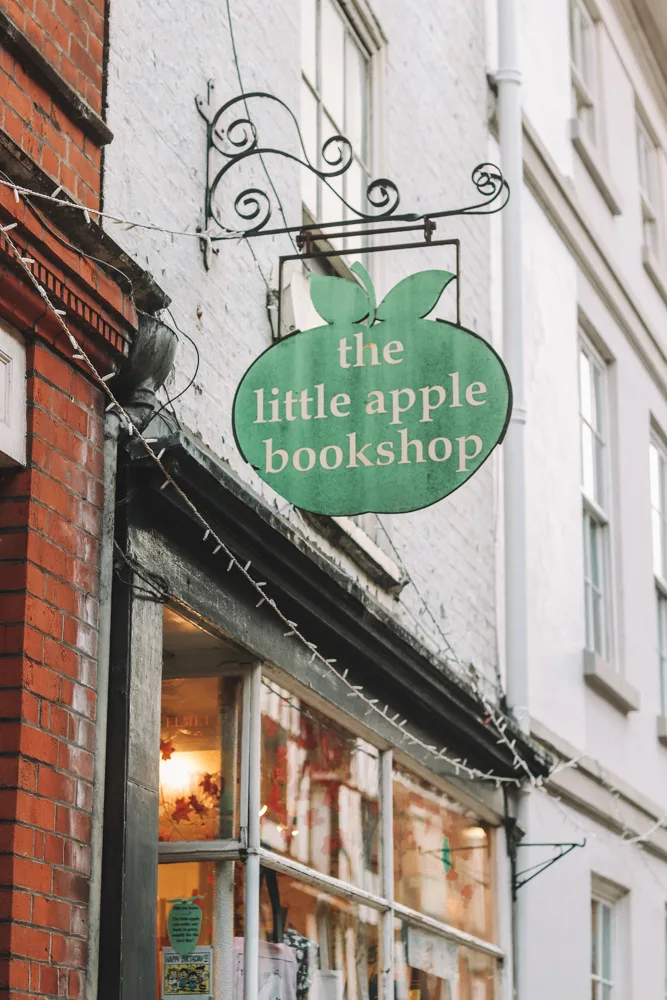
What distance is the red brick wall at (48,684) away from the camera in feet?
15.0

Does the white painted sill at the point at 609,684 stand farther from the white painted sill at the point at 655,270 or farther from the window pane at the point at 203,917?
the window pane at the point at 203,917

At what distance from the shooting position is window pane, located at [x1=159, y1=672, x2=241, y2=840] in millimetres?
6352

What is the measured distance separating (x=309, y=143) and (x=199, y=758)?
3120mm

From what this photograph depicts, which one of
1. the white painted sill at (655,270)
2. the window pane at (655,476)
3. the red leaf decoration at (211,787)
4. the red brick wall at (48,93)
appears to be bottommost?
the red leaf decoration at (211,787)

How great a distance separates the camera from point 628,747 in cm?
1171

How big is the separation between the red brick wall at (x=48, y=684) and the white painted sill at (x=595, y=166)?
772 cm

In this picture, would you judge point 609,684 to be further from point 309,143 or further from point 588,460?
point 309,143

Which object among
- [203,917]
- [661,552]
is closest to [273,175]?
[203,917]

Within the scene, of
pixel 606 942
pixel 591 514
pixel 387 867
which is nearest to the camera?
pixel 387 867

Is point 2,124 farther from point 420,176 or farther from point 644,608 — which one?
point 644,608

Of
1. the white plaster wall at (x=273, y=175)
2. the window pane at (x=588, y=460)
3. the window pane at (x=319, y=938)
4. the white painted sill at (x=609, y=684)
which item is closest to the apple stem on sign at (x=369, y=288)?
the white plaster wall at (x=273, y=175)

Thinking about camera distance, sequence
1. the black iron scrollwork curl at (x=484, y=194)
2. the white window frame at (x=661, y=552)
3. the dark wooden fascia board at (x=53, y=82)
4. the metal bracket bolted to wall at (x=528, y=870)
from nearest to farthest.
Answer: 1. the dark wooden fascia board at (x=53, y=82)
2. the black iron scrollwork curl at (x=484, y=194)
3. the metal bracket bolted to wall at (x=528, y=870)
4. the white window frame at (x=661, y=552)

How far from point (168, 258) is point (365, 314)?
0.83 metres

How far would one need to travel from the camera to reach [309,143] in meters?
7.93
